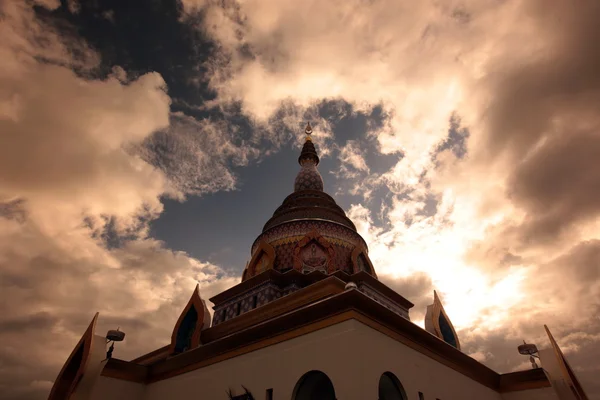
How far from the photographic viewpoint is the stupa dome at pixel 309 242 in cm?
2119

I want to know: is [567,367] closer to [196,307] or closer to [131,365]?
[196,307]

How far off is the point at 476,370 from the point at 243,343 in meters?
9.33

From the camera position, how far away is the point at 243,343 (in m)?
12.7

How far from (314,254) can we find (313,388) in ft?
34.9

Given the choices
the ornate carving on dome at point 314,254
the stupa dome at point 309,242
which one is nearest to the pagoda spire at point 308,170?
the stupa dome at point 309,242

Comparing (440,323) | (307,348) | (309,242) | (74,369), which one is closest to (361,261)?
(309,242)

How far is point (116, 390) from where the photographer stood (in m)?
15.1

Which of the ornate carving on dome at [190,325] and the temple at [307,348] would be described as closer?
the temple at [307,348]

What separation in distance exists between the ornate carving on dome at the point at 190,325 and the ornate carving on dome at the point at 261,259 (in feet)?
15.1

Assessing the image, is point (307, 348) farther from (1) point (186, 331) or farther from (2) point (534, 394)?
(2) point (534, 394)

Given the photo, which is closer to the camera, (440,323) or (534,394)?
(534,394)

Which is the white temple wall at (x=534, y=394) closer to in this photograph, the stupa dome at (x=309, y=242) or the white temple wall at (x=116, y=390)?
the stupa dome at (x=309, y=242)

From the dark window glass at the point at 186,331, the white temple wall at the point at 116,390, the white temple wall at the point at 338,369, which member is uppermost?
the dark window glass at the point at 186,331

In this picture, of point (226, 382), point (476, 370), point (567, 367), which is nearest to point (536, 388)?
point (567, 367)
